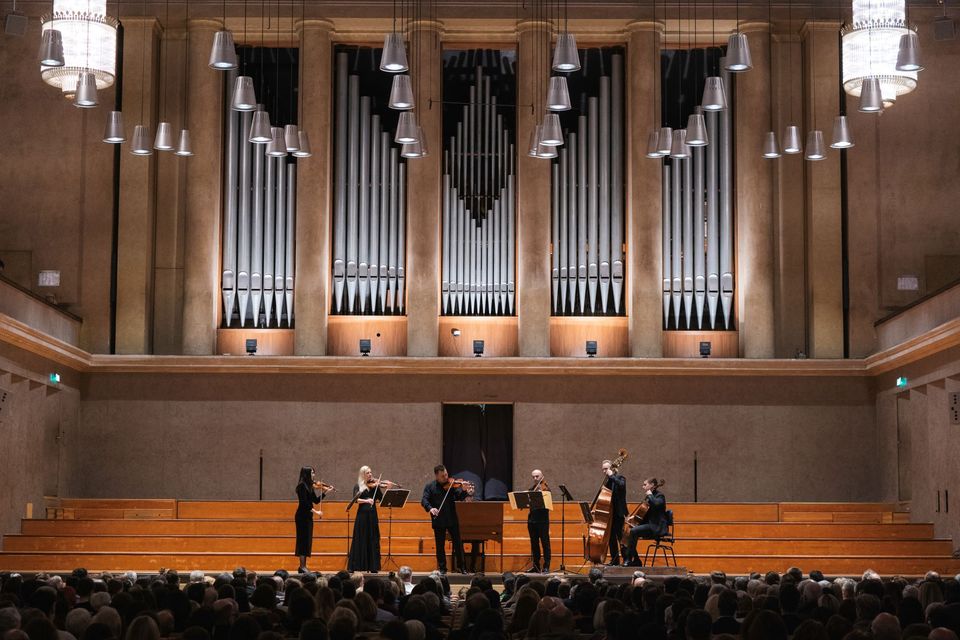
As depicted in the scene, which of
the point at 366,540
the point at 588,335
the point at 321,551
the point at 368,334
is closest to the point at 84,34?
the point at 366,540

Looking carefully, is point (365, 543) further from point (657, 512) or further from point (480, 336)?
point (480, 336)

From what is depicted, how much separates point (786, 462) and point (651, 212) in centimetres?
405

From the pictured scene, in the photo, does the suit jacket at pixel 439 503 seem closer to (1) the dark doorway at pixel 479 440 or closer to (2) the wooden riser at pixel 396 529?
(2) the wooden riser at pixel 396 529

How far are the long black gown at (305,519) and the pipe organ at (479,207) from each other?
5470 millimetres

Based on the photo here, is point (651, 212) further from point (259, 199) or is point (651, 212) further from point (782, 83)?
point (259, 199)

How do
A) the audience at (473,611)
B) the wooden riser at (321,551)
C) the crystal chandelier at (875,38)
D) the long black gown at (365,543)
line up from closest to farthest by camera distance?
the audience at (473,611) → the crystal chandelier at (875,38) → the long black gown at (365,543) → the wooden riser at (321,551)

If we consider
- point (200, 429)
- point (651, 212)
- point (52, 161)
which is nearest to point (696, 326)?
point (651, 212)

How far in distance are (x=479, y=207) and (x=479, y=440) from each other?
11.3 feet

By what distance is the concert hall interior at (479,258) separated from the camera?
1964cm

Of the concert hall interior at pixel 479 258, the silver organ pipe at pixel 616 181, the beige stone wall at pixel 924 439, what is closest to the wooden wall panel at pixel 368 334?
the concert hall interior at pixel 479 258

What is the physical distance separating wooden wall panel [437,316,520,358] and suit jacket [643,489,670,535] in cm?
531

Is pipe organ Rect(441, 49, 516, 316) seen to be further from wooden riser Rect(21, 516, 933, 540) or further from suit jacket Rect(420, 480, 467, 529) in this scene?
suit jacket Rect(420, 480, 467, 529)

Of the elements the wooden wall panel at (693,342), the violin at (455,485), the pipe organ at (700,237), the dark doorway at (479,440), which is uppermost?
the pipe organ at (700,237)

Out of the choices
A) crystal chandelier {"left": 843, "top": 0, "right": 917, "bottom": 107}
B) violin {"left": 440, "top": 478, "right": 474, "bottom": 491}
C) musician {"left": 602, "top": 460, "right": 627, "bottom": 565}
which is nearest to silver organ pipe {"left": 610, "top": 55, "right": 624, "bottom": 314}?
musician {"left": 602, "top": 460, "right": 627, "bottom": 565}
